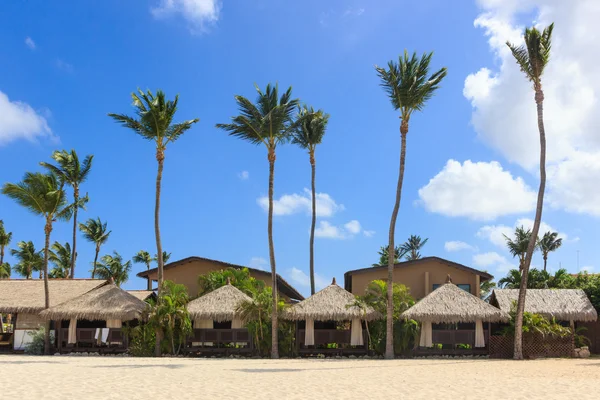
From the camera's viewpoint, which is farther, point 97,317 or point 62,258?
point 62,258

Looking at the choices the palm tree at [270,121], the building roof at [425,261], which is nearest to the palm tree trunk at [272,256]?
the palm tree at [270,121]

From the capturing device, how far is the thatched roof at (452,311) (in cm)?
2283

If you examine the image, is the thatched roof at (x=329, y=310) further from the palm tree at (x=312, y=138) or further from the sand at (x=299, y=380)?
the palm tree at (x=312, y=138)

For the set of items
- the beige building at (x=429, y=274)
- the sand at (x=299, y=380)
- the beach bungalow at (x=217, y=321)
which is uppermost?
the beige building at (x=429, y=274)

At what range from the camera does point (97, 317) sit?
79.1ft

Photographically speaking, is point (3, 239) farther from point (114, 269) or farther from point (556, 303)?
point (556, 303)

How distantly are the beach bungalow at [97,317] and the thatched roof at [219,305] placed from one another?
78.9 inches

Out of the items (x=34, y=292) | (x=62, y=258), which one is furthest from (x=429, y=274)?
(x=62, y=258)

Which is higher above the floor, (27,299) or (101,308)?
(27,299)

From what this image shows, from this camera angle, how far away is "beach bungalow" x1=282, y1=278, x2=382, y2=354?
921 inches

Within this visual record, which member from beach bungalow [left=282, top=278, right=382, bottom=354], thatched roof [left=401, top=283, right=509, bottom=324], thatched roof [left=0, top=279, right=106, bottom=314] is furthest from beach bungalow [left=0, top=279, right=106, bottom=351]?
thatched roof [left=401, top=283, right=509, bottom=324]

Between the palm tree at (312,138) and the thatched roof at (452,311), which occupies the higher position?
the palm tree at (312,138)

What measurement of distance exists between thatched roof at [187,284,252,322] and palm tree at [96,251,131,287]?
26.0 meters

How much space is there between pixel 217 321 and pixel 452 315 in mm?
8667
